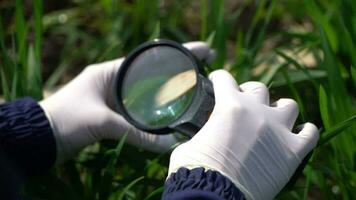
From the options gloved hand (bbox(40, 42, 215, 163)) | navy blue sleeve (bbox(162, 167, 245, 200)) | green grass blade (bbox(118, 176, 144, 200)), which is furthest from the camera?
gloved hand (bbox(40, 42, 215, 163))

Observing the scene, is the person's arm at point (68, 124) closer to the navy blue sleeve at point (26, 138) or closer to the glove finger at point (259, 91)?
the navy blue sleeve at point (26, 138)

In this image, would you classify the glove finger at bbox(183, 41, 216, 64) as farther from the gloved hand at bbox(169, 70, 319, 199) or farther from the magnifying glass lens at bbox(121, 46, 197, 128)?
the gloved hand at bbox(169, 70, 319, 199)

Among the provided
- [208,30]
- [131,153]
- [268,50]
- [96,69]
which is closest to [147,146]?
[131,153]

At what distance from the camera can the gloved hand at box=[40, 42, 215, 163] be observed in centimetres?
147

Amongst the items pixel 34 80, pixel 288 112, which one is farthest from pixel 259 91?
pixel 34 80

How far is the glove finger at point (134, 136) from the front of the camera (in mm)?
1467

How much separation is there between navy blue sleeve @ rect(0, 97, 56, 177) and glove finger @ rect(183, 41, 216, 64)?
0.95 feet

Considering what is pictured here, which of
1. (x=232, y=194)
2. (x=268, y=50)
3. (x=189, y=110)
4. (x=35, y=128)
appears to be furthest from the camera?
(x=268, y=50)

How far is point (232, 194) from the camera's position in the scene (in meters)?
1.09

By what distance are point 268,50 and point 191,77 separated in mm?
761

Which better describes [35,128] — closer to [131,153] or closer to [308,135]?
[131,153]

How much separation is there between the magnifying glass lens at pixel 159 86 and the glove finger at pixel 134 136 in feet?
0.23

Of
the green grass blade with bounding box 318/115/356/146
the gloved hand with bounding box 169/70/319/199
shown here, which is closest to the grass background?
the green grass blade with bounding box 318/115/356/146

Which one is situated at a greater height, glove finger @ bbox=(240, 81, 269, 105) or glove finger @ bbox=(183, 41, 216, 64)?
glove finger @ bbox=(240, 81, 269, 105)
